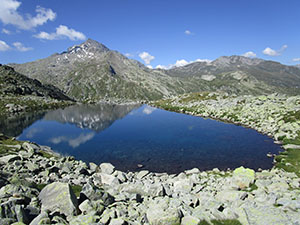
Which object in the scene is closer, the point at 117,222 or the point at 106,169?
the point at 117,222

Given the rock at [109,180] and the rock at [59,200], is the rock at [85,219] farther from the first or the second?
the rock at [109,180]

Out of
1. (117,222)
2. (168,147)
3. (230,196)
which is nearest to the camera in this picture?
(117,222)

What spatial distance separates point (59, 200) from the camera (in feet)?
44.3

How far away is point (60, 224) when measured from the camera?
35.9 ft

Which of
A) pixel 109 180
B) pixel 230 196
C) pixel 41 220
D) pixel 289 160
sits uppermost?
pixel 41 220

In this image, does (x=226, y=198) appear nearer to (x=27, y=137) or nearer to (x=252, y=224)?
(x=252, y=224)

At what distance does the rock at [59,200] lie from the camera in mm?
12977

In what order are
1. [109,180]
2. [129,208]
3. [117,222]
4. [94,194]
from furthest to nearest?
[109,180] → [129,208] → [94,194] → [117,222]

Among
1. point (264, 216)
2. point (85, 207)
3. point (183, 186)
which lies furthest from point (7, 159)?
point (264, 216)

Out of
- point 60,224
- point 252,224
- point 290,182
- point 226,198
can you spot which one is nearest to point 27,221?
point 60,224

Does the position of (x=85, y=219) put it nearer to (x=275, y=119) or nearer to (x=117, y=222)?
(x=117, y=222)

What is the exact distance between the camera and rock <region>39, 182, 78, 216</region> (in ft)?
42.6

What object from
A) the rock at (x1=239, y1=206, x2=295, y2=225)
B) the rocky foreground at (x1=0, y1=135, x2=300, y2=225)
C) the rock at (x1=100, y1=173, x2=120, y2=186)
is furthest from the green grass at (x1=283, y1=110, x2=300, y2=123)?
the rock at (x1=100, y1=173, x2=120, y2=186)

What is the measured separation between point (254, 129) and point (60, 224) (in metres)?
72.6
